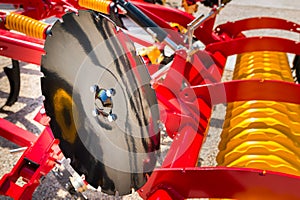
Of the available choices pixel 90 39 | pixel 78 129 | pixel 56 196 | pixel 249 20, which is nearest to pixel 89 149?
pixel 78 129

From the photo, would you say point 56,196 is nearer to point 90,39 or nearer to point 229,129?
point 229,129

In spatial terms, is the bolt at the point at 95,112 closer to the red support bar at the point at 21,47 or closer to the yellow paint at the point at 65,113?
the yellow paint at the point at 65,113

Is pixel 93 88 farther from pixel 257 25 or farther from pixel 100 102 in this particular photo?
pixel 257 25

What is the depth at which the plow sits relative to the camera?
50.8 inches

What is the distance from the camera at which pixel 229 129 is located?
2.01 metres

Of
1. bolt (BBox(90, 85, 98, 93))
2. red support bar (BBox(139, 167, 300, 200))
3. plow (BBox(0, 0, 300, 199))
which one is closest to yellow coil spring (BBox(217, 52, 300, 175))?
plow (BBox(0, 0, 300, 199))

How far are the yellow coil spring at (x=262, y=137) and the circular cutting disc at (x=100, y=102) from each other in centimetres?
49

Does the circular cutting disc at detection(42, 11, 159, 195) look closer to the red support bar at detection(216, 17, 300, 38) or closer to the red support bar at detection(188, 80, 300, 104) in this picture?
the red support bar at detection(188, 80, 300, 104)

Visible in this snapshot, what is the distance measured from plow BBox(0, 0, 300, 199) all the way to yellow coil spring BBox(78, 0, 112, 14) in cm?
1

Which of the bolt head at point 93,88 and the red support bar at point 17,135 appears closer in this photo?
the bolt head at point 93,88

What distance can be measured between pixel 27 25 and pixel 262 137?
4.11ft

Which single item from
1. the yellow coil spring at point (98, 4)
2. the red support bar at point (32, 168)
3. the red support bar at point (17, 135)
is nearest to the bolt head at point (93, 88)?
the red support bar at point (32, 168)

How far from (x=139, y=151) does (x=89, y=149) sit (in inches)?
7.3

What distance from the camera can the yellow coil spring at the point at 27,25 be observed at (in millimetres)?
1795
